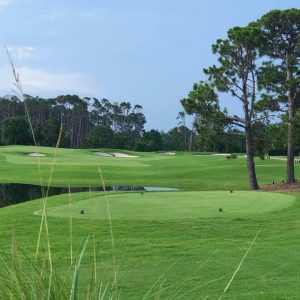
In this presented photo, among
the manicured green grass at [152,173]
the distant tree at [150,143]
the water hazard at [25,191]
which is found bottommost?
the water hazard at [25,191]

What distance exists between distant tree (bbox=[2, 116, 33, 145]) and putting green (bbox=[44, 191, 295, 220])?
59.7 meters

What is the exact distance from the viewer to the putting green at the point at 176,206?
1188cm

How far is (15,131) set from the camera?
7419 centimetres

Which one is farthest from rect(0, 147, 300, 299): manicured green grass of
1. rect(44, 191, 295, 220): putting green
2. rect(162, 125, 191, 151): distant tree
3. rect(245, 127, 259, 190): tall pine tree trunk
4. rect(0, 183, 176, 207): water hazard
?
rect(162, 125, 191, 151): distant tree

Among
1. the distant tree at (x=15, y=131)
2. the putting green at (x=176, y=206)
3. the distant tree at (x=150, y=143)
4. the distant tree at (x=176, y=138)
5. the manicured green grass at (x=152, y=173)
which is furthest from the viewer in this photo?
the distant tree at (x=176, y=138)

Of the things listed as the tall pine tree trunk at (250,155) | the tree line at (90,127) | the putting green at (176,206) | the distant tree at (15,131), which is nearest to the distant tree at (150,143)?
the tree line at (90,127)

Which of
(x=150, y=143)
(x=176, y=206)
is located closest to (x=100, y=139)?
(x=150, y=143)

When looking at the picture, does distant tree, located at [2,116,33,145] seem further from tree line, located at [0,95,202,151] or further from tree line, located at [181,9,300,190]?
tree line, located at [181,9,300,190]

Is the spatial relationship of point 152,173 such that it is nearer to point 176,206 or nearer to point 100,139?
point 176,206

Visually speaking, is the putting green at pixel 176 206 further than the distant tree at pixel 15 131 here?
No

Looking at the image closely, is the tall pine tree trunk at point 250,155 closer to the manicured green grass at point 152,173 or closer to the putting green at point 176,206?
the manicured green grass at point 152,173

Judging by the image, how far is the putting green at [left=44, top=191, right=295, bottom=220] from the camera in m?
11.9

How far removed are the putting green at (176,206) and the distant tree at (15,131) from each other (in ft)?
196

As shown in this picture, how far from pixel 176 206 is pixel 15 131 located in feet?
209
